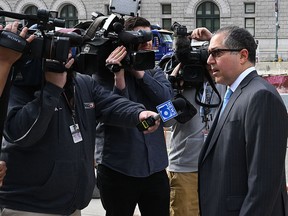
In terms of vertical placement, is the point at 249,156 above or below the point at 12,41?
below

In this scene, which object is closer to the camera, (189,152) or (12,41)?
(12,41)

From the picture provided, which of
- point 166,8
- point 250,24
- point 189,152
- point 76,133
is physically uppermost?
point 166,8

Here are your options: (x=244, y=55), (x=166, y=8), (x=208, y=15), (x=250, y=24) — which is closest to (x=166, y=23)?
(x=166, y=8)

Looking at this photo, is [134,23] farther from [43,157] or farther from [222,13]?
[222,13]

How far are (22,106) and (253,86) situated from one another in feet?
4.22

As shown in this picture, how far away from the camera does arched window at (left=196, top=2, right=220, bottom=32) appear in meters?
48.2

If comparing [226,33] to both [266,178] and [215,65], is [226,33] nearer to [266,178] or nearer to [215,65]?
[215,65]

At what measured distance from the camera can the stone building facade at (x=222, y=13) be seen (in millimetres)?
46409

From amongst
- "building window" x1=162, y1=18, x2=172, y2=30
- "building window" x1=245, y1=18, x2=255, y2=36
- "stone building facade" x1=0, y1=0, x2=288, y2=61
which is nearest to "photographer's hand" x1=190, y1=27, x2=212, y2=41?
"stone building facade" x1=0, y1=0, x2=288, y2=61

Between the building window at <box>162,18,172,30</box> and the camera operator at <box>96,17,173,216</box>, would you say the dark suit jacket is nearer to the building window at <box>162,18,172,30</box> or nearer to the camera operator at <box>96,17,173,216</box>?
the camera operator at <box>96,17,173,216</box>

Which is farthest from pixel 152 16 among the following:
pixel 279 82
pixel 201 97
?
pixel 201 97

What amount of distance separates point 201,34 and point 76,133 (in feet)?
4.69

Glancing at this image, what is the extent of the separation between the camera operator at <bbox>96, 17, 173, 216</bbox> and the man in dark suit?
827 millimetres

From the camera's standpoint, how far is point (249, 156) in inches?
99.5
